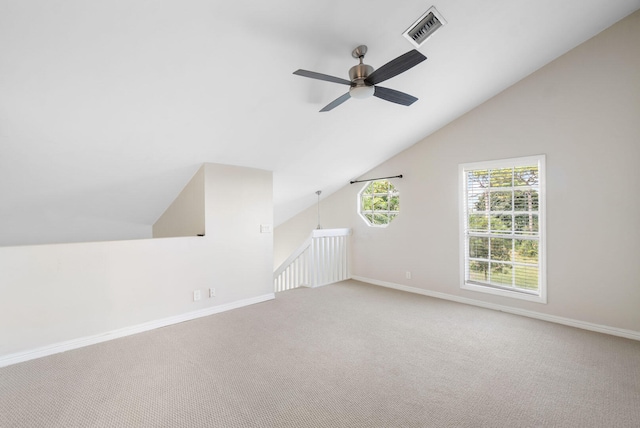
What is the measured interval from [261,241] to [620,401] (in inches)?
154

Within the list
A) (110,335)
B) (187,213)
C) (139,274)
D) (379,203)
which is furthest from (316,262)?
(110,335)

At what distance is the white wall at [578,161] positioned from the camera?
10.2 ft

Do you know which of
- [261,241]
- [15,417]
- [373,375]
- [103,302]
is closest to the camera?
[15,417]

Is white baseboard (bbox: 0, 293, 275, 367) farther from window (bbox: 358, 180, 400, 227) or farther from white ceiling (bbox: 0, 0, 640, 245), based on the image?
window (bbox: 358, 180, 400, 227)

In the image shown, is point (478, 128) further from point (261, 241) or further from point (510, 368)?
point (261, 241)

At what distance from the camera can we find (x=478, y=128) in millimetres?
4160

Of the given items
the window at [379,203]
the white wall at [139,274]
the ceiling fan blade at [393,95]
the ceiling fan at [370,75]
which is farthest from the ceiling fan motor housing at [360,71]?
the window at [379,203]

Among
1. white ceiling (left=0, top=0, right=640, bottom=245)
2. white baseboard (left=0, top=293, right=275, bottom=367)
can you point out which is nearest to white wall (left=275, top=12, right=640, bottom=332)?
white ceiling (left=0, top=0, right=640, bottom=245)

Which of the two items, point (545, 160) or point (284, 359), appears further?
point (545, 160)

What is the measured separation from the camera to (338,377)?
2396mm

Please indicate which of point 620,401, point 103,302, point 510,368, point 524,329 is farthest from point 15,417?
point 524,329

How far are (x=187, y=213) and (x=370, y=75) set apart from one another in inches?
124

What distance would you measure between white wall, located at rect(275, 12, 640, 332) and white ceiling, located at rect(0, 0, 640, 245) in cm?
28

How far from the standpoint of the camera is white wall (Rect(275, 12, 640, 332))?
3.11 meters
